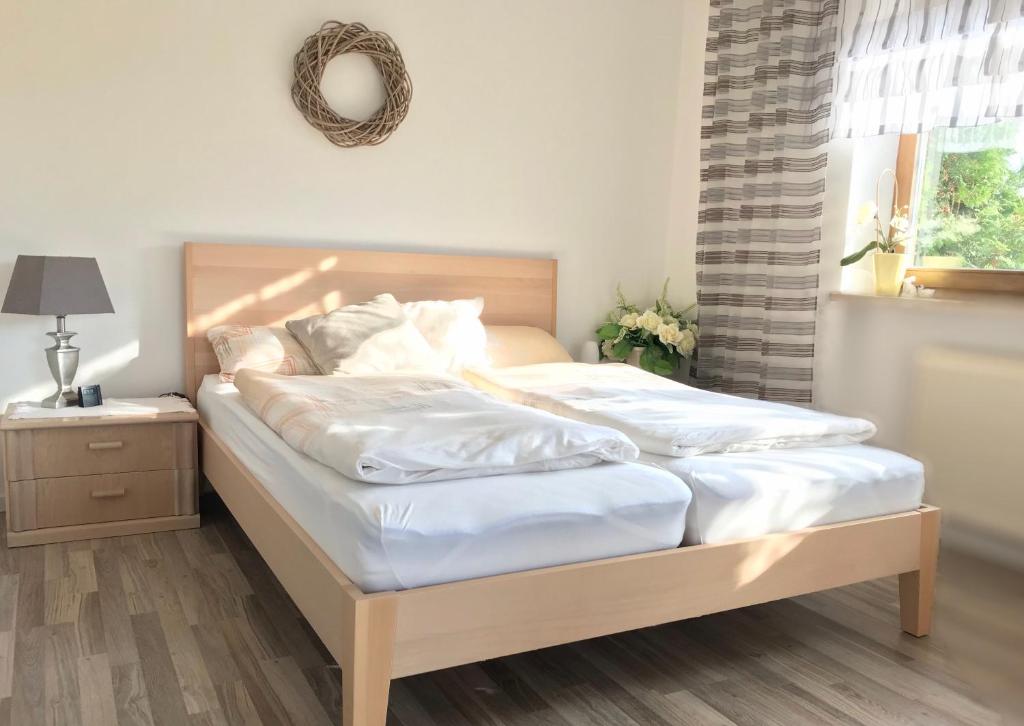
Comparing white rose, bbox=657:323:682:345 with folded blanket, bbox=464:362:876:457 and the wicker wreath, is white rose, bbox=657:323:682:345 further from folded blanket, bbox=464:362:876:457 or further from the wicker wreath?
the wicker wreath

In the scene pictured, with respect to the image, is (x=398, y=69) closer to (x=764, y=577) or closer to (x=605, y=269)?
(x=605, y=269)

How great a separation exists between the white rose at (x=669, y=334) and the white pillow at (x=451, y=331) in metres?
0.85

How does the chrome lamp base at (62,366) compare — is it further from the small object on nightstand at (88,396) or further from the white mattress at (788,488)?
the white mattress at (788,488)

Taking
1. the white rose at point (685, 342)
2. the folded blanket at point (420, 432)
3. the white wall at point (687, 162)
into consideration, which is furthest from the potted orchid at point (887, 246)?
the folded blanket at point (420, 432)

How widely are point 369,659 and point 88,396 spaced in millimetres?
1890

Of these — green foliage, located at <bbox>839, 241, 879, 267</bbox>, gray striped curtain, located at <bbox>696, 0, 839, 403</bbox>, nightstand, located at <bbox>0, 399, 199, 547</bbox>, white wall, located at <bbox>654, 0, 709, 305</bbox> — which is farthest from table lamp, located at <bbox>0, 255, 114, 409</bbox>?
green foliage, located at <bbox>839, 241, 879, 267</bbox>

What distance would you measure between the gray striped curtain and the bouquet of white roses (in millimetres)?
133

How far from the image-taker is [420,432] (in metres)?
2.05

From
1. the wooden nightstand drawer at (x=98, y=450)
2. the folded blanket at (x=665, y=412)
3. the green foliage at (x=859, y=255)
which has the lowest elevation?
the wooden nightstand drawer at (x=98, y=450)

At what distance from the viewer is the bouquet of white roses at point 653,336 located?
156 inches

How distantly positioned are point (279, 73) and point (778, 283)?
219 centimetres

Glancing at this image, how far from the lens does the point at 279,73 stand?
3.44 metres

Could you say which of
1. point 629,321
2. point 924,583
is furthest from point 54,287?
point 924,583

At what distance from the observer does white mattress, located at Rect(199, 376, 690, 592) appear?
1695 mm
